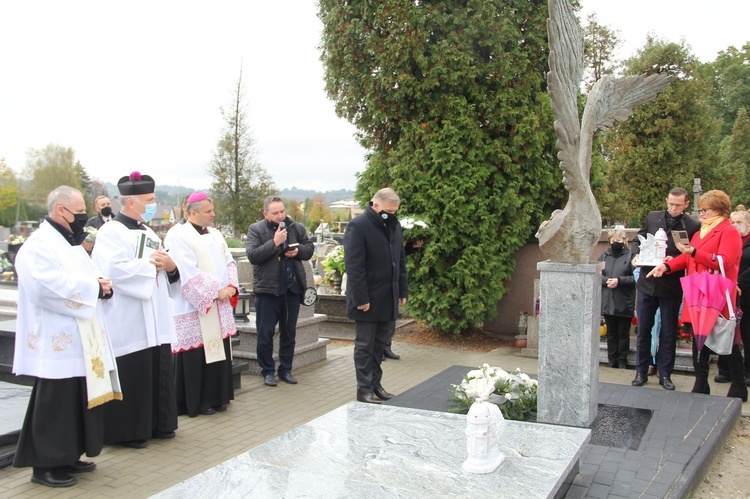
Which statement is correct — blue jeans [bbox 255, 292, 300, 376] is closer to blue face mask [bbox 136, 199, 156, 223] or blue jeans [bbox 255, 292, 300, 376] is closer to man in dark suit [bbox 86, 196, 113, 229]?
blue face mask [bbox 136, 199, 156, 223]

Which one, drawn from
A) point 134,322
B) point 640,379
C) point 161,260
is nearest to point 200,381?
point 134,322

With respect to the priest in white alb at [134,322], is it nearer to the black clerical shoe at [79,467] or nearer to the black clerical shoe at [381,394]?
the black clerical shoe at [79,467]

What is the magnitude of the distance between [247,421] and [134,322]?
1.50 meters

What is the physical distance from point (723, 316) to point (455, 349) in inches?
172

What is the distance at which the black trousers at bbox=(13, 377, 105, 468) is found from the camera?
14.3 feet

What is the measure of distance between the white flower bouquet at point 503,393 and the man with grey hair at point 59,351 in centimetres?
280

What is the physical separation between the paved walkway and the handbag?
0.70m

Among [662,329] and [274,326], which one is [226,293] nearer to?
[274,326]

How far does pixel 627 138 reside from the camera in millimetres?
19750

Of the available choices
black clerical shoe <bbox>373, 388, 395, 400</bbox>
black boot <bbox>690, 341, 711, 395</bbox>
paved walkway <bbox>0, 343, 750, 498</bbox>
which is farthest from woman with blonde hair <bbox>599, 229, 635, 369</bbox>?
black clerical shoe <bbox>373, 388, 395, 400</bbox>

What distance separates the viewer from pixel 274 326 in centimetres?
718

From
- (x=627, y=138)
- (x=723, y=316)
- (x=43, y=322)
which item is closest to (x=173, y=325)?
(x=43, y=322)

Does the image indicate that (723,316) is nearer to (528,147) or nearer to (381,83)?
(528,147)

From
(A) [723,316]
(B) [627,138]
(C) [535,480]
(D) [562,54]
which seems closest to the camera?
(C) [535,480]
